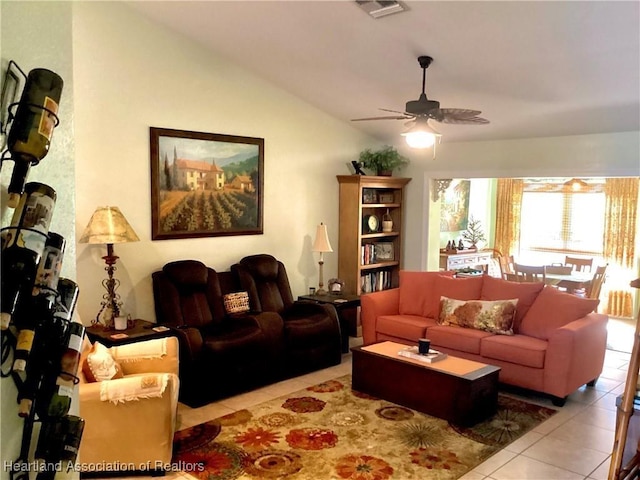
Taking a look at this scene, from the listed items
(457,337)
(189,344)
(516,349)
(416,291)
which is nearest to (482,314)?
(457,337)

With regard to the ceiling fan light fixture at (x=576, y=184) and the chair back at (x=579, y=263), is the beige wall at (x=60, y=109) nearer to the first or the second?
the chair back at (x=579, y=263)

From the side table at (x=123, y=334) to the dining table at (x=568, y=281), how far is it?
16.2ft

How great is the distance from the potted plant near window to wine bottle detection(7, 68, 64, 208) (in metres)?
5.89

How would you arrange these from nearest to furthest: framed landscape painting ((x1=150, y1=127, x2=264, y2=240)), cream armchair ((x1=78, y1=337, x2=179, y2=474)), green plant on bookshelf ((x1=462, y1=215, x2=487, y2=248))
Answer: cream armchair ((x1=78, y1=337, x2=179, y2=474))
framed landscape painting ((x1=150, y1=127, x2=264, y2=240))
green plant on bookshelf ((x1=462, y1=215, x2=487, y2=248))

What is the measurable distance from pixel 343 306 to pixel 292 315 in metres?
0.59

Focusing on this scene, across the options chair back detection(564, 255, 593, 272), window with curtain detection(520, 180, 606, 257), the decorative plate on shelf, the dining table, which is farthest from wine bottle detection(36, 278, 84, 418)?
window with curtain detection(520, 180, 606, 257)

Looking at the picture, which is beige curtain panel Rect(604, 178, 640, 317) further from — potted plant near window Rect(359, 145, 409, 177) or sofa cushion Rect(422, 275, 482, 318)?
sofa cushion Rect(422, 275, 482, 318)

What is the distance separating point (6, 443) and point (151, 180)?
4.04 metres

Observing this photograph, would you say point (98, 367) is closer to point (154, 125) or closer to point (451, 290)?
point (154, 125)

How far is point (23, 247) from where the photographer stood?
95 cm

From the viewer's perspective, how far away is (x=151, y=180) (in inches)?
190

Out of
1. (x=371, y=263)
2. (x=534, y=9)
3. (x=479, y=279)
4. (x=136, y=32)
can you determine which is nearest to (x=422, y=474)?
(x=479, y=279)

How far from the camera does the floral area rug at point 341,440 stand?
3.31 m

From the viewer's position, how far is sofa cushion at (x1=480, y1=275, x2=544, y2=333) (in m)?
4.98
